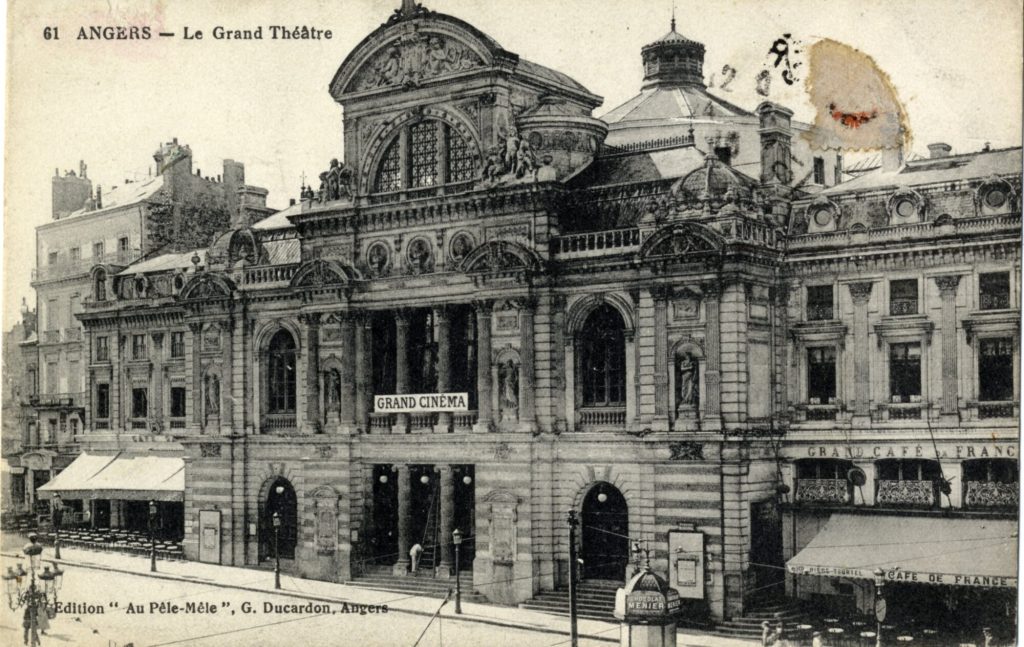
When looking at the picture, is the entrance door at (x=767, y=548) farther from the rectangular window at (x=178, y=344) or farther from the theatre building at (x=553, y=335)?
the rectangular window at (x=178, y=344)

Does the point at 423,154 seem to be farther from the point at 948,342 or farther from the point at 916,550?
the point at 916,550

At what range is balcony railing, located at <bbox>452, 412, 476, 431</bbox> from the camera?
143 feet

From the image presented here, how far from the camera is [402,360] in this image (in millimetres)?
45281

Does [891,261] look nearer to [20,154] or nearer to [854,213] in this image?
[854,213]

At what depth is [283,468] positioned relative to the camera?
158 feet

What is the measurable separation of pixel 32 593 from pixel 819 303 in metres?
23.5

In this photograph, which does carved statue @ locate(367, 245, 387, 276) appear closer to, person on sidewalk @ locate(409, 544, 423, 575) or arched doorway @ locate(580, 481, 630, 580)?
person on sidewalk @ locate(409, 544, 423, 575)

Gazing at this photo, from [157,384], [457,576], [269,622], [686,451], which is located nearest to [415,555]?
[457,576]

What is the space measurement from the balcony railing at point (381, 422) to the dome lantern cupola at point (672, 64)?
14.5 metres

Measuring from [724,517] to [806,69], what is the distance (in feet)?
41.5

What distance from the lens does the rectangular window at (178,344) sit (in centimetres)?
5350

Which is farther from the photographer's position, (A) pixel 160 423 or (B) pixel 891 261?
(A) pixel 160 423

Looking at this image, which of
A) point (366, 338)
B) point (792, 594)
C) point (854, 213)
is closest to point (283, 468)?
point (366, 338)

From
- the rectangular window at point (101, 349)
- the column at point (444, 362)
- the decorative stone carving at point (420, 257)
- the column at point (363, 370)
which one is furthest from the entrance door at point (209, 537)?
the decorative stone carving at point (420, 257)
